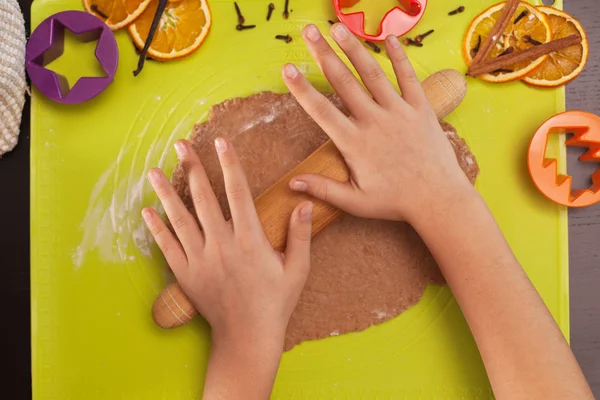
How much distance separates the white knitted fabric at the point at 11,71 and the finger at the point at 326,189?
0.53m

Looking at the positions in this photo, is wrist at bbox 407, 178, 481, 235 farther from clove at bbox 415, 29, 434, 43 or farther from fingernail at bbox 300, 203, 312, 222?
clove at bbox 415, 29, 434, 43

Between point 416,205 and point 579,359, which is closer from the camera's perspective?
point 416,205

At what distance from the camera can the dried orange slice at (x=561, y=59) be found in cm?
102

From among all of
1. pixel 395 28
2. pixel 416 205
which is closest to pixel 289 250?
pixel 416 205

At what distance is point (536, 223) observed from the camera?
3.40 ft

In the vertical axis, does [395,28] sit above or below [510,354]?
above

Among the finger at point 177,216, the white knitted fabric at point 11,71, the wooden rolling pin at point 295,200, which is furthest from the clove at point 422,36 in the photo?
the white knitted fabric at point 11,71

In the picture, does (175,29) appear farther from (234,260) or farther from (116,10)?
(234,260)

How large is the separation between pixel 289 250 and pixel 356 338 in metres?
0.25

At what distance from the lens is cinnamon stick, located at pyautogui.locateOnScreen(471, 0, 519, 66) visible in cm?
100

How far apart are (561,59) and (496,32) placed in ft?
0.47

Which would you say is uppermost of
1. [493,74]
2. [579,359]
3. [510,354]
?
[493,74]

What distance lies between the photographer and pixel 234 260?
2.92ft

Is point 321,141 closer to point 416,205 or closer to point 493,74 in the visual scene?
point 416,205
